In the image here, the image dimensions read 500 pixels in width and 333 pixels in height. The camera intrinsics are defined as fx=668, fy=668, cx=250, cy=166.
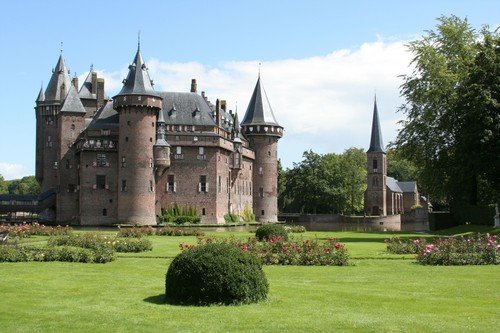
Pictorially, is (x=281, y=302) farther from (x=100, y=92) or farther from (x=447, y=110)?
(x=100, y=92)

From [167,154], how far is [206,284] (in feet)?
160

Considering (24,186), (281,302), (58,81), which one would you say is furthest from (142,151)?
(24,186)

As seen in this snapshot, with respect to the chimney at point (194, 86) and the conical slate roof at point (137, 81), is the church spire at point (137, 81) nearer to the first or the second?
the conical slate roof at point (137, 81)

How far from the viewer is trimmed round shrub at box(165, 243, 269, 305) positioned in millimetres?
11695

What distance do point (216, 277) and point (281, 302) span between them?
134cm

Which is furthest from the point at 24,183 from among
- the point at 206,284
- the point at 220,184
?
the point at 206,284

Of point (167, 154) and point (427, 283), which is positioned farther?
point (167, 154)

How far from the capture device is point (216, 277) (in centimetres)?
1171

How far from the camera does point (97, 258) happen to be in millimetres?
20453

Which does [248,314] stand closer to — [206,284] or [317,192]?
[206,284]

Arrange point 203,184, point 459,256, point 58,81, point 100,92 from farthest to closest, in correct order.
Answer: point 58,81, point 100,92, point 203,184, point 459,256

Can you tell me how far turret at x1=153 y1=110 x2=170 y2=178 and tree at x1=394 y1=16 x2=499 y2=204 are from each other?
21.8m

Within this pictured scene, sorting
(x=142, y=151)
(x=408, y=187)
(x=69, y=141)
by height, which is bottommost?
(x=408, y=187)

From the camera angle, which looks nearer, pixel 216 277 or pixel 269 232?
pixel 216 277
